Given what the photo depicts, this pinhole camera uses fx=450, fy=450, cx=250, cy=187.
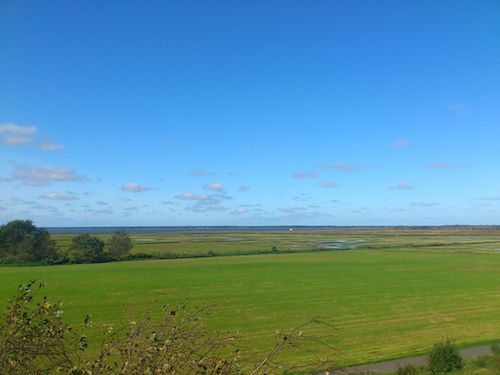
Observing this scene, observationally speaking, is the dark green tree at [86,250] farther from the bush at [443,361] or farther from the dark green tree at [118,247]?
the bush at [443,361]

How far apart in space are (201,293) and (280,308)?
38.5 feet

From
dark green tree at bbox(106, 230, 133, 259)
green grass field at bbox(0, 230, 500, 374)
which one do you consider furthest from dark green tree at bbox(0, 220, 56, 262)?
green grass field at bbox(0, 230, 500, 374)

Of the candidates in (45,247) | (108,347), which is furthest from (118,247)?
(108,347)

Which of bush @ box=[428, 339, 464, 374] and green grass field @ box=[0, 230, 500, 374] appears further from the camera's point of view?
green grass field @ box=[0, 230, 500, 374]

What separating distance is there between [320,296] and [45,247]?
70.8m

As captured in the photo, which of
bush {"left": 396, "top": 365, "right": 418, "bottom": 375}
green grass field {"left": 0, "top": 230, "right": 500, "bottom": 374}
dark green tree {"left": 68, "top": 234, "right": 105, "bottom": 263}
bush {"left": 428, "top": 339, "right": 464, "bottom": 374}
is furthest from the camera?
dark green tree {"left": 68, "top": 234, "right": 105, "bottom": 263}

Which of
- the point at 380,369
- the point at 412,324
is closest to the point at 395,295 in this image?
the point at 412,324

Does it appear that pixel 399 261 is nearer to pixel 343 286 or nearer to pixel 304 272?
pixel 304 272

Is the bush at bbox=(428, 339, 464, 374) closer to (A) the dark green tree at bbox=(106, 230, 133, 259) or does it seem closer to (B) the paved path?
(B) the paved path

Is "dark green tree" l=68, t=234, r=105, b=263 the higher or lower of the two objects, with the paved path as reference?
higher

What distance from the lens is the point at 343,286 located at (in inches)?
2066

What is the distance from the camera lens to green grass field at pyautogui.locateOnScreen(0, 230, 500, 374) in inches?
1133

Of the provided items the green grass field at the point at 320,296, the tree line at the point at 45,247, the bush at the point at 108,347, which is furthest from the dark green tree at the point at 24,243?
the bush at the point at 108,347

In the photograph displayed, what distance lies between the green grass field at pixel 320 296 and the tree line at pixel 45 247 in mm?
15983
